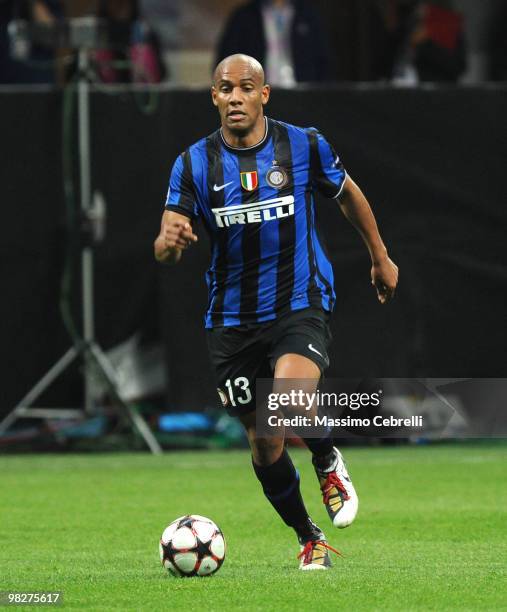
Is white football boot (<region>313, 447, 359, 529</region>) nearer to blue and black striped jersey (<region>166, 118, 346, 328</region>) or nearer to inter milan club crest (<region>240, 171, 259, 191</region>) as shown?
blue and black striped jersey (<region>166, 118, 346, 328</region>)

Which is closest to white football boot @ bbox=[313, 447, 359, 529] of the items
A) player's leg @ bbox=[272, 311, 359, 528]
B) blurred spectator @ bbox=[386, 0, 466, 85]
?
player's leg @ bbox=[272, 311, 359, 528]

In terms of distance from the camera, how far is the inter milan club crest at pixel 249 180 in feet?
21.7

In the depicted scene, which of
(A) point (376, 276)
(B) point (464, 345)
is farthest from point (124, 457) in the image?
(A) point (376, 276)

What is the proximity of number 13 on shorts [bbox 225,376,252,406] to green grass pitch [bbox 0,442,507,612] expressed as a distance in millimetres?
740

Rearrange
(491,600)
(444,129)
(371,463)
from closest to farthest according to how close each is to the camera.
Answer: (491,600) → (371,463) → (444,129)

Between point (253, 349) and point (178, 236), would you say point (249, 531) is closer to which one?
point (253, 349)

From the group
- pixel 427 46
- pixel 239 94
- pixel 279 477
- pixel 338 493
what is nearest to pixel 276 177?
pixel 239 94

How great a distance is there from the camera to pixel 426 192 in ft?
39.4

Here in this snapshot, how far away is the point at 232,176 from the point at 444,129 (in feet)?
18.7

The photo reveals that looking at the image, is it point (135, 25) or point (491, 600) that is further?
point (135, 25)

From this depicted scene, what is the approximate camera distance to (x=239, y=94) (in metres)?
6.49

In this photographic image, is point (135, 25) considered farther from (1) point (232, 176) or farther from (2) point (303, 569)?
(2) point (303, 569)

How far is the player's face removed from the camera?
6488mm

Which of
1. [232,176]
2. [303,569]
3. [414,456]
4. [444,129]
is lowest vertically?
[414,456]
